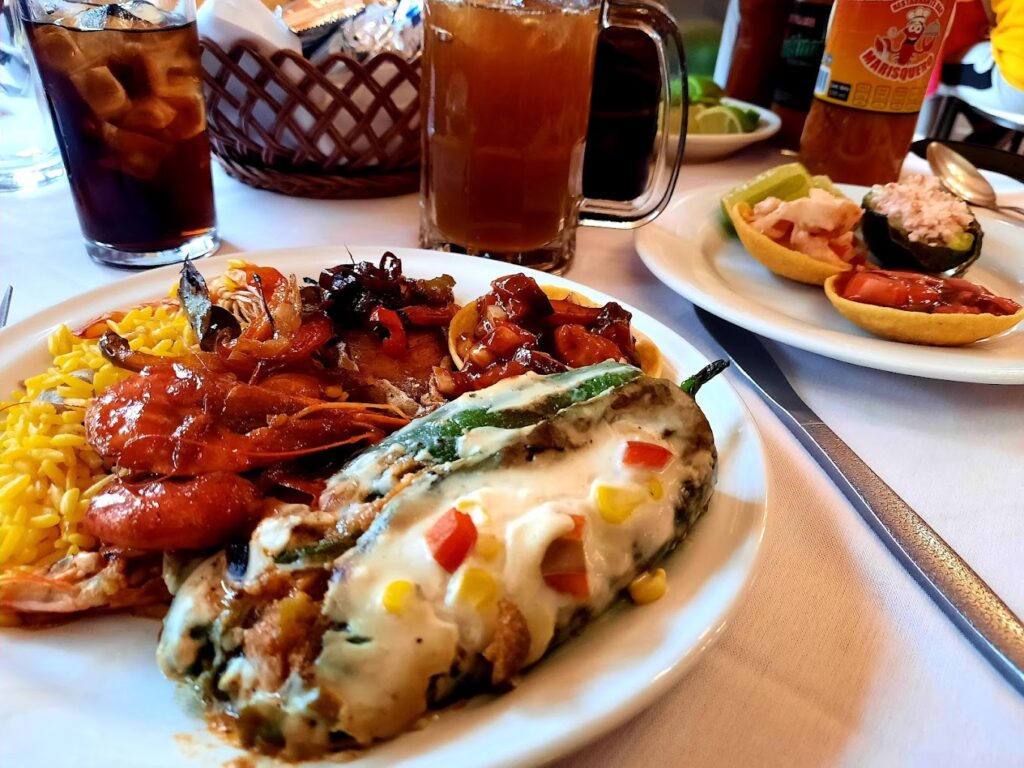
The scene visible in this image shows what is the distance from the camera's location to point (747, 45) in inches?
123

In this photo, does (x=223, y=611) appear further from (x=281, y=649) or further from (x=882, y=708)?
(x=882, y=708)

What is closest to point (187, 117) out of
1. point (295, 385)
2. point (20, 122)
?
point (295, 385)

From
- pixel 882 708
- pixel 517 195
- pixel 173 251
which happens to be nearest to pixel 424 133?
pixel 517 195

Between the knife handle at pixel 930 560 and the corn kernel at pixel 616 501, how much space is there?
18.7 inches

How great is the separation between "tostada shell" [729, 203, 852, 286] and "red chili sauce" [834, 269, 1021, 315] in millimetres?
96

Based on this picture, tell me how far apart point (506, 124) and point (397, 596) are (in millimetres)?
1266

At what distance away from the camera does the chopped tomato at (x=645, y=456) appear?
879 millimetres

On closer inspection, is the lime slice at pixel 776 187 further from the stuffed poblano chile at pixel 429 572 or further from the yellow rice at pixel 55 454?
the yellow rice at pixel 55 454

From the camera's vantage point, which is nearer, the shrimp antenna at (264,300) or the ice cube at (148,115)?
the shrimp antenna at (264,300)

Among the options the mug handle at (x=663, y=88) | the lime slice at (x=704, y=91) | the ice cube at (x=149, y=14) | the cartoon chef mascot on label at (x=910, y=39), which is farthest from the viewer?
the lime slice at (x=704, y=91)

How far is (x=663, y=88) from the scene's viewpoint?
6.15ft

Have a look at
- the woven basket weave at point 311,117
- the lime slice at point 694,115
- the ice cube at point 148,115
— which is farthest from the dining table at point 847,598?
the lime slice at point 694,115

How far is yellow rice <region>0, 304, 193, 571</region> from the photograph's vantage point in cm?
96

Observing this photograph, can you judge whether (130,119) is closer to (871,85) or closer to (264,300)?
(264,300)
